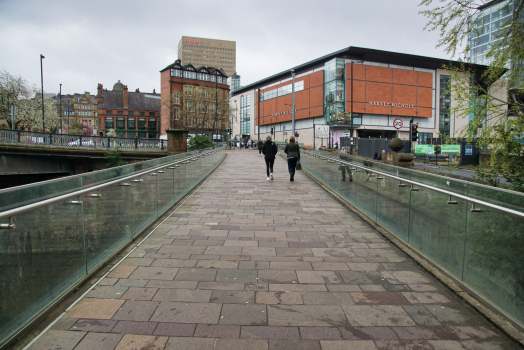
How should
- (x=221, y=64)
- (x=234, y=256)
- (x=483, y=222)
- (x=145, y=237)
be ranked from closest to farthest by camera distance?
1. (x=483, y=222)
2. (x=234, y=256)
3. (x=145, y=237)
4. (x=221, y=64)

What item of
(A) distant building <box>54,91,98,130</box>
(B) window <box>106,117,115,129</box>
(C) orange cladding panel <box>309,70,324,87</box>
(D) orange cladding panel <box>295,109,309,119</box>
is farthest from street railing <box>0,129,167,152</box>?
(A) distant building <box>54,91,98,130</box>

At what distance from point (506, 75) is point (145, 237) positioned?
22.8 feet

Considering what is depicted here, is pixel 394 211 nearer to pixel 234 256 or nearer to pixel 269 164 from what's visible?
pixel 234 256

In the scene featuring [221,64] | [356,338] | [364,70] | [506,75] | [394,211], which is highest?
[221,64]

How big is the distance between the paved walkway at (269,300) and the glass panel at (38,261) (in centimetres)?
25

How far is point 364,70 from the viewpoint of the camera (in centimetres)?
5019

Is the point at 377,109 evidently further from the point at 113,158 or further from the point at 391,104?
the point at 113,158

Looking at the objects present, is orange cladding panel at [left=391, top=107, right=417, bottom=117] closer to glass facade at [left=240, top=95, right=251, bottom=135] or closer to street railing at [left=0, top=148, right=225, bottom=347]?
glass facade at [left=240, top=95, right=251, bottom=135]

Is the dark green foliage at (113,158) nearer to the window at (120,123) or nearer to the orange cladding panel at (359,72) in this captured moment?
the orange cladding panel at (359,72)

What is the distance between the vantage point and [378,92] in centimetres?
5128

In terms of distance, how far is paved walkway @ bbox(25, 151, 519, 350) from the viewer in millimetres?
2826

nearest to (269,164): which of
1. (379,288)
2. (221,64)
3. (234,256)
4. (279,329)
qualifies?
(234,256)

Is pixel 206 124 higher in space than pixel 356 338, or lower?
higher

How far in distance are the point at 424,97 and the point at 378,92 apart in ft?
27.0
